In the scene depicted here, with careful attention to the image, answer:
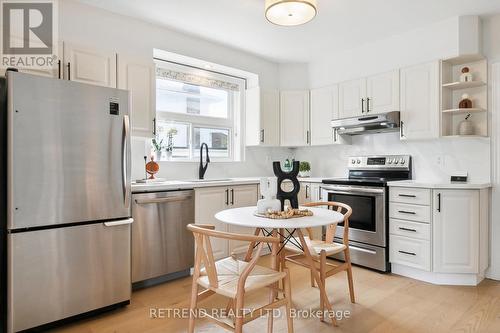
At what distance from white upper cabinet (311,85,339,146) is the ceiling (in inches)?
23.9

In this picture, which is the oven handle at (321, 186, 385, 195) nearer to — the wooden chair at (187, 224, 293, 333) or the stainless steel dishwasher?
the stainless steel dishwasher

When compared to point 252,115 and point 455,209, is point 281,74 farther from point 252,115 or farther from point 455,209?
point 455,209

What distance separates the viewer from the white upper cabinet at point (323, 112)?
13.4 feet

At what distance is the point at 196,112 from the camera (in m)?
3.97

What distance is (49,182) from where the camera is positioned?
6.64ft

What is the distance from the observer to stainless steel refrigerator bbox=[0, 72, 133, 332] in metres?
1.92

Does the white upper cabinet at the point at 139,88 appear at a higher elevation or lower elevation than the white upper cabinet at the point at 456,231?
higher

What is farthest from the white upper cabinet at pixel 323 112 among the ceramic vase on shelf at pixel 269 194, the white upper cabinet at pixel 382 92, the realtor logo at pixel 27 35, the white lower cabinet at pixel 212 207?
the realtor logo at pixel 27 35

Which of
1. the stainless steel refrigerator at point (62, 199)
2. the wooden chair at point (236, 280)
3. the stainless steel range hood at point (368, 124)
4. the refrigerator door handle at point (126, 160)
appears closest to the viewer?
the wooden chair at point (236, 280)

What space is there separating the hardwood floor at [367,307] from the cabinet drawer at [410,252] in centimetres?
17

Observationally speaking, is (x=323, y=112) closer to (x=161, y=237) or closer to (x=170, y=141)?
(x=170, y=141)

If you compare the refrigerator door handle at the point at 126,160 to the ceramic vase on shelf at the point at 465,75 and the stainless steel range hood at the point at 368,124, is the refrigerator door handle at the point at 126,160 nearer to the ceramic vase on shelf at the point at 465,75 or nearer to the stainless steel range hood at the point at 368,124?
the stainless steel range hood at the point at 368,124

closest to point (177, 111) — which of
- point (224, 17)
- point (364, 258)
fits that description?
point (224, 17)

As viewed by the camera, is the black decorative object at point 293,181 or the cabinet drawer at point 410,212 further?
the cabinet drawer at point 410,212
